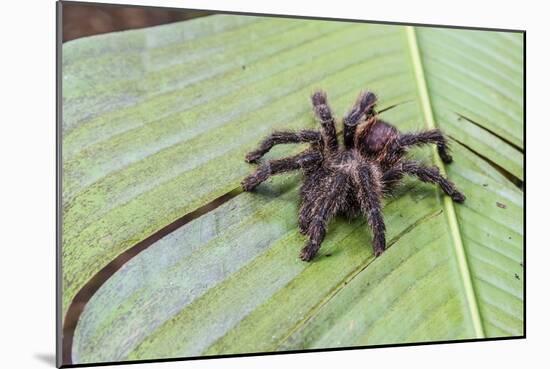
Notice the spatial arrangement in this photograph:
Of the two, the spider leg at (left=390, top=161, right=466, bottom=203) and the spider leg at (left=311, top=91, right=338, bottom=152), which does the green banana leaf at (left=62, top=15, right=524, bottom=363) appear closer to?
the spider leg at (left=390, top=161, right=466, bottom=203)

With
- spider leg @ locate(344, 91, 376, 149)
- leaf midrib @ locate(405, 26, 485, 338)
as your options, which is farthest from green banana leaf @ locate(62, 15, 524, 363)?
spider leg @ locate(344, 91, 376, 149)

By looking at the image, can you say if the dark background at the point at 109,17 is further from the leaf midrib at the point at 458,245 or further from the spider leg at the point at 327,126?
the leaf midrib at the point at 458,245

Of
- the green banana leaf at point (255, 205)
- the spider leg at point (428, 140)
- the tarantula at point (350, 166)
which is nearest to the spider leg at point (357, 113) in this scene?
the tarantula at point (350, 166)

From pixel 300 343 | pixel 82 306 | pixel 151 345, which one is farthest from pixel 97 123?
pixel 300 343

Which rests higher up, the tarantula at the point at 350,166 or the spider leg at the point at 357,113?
the spider leg at the point at 357,113

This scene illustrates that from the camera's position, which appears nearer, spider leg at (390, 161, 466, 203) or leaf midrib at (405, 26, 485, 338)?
spider leg at (390, 161, 466, 203)

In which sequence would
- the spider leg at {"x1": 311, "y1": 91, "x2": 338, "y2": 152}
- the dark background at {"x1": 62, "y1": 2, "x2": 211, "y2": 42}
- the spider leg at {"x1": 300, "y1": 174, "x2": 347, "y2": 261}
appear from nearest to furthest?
the spider leg at {"x1": 300, "y1": 174, "x2": 347, "y2": 261}, the dark background at {"x1": 62, "y1": 2, "x2": 211, "y2": 42}, the spider leg at {"x1": 311, "y1": 91, "x2": 338, "y2": 152}
